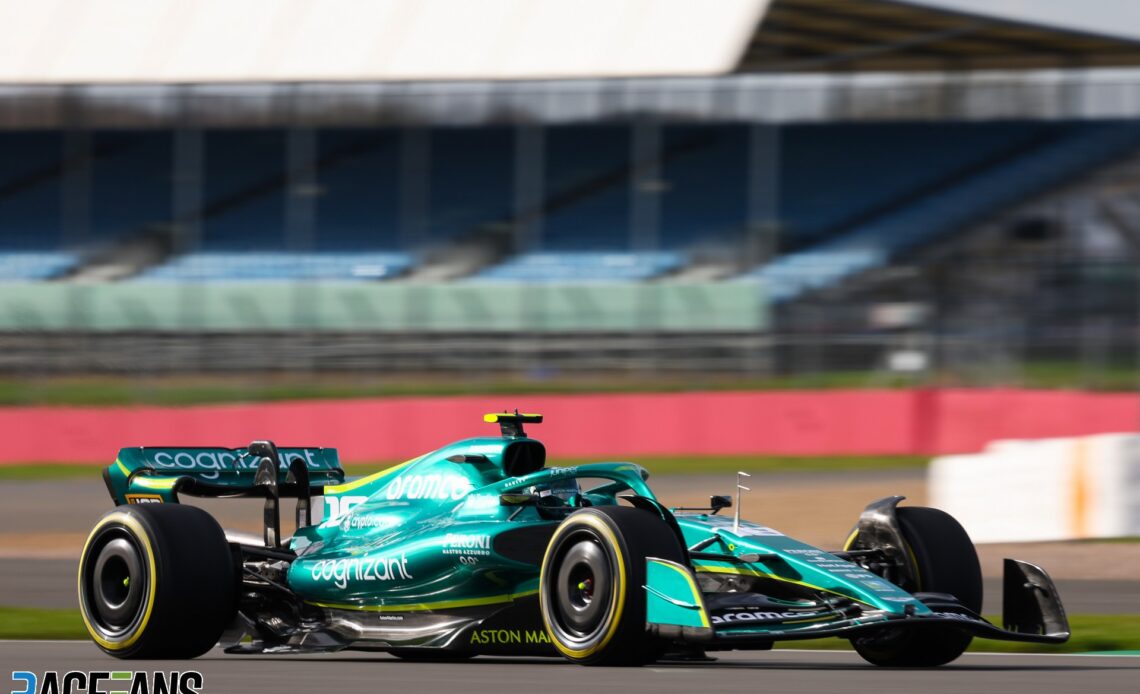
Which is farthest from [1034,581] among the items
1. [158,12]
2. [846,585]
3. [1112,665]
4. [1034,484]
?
[158,12]

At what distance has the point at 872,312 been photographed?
2614cm

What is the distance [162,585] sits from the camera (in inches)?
320

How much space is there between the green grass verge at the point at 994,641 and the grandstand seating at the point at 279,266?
1890 centimetres

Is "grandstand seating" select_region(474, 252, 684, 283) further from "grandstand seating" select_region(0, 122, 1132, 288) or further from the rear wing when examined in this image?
the rear wing

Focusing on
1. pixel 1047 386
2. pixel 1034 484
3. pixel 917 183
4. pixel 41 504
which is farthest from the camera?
pixel 917 183

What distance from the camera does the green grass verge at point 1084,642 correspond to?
30.9 feet

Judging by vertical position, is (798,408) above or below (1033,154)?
below

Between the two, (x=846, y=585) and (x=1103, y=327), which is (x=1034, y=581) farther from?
(x=1103, y=327)

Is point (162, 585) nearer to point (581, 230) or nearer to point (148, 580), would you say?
point (148, 580)

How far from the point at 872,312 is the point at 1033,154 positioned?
5.70 m

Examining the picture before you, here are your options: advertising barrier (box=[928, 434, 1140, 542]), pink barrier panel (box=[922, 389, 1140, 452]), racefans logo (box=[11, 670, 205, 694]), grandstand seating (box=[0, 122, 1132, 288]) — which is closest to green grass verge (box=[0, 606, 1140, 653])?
racefans logo (box=[11, 670, 205, 694])

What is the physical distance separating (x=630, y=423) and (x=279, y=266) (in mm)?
9649

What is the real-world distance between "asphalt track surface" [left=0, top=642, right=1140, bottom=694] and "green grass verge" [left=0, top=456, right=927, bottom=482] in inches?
547

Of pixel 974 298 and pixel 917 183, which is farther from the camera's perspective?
pixel 917 183
